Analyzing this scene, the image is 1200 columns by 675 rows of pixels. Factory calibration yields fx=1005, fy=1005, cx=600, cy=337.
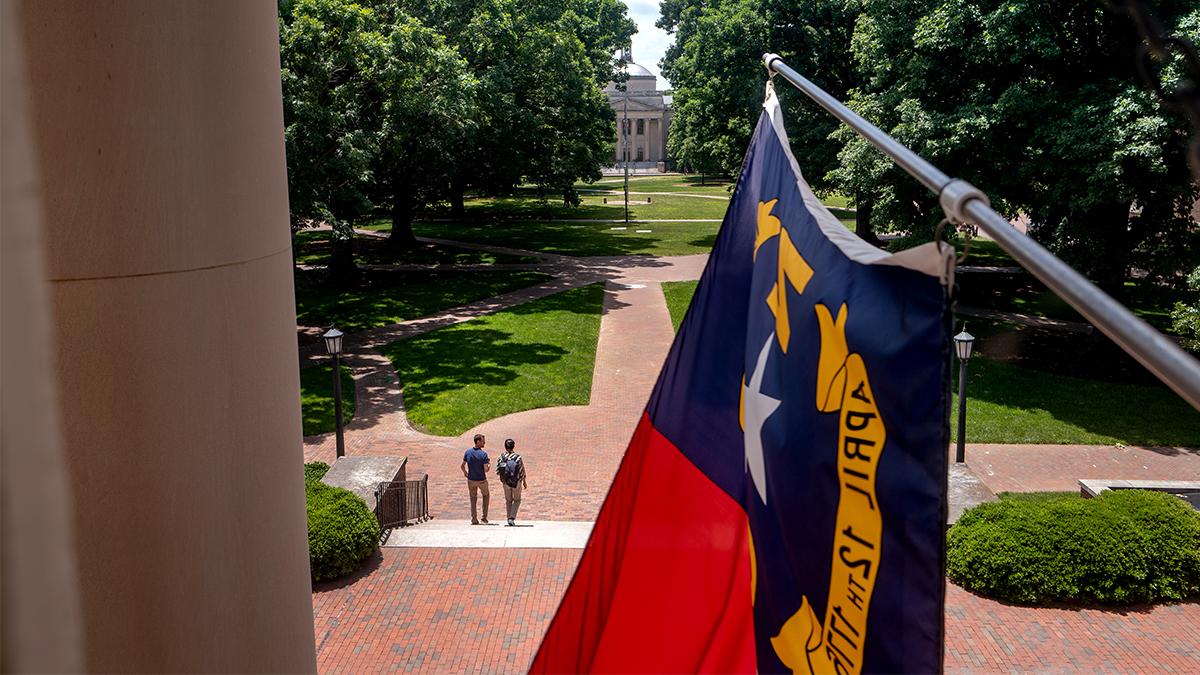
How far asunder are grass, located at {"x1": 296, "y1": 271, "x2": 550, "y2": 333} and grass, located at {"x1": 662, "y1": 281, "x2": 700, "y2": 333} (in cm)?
473

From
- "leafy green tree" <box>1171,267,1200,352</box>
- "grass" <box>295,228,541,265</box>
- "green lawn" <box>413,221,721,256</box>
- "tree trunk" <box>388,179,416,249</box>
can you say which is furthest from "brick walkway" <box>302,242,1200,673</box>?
"green lawn" <box>413,221,721,256</box>

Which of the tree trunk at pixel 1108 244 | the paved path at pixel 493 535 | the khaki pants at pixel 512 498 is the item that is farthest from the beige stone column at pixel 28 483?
the tree trunk at pixel 1108 244

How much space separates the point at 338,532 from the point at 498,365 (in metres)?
11.7

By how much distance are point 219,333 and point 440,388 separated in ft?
57.5

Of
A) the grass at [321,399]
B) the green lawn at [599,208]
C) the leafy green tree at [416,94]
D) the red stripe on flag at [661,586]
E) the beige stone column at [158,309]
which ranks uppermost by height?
the leafy green tree at [416,94]

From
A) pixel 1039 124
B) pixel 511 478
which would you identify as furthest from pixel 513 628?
pixel 1039 124

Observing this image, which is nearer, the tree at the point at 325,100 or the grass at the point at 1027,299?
the tree at the point at 325,100

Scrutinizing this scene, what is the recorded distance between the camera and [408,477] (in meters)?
15.8

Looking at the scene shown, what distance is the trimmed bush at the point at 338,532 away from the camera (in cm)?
1180

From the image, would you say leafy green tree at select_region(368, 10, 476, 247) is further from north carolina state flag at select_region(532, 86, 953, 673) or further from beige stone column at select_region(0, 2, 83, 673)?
beige stone column at select_region(0, 2, 83, 673)

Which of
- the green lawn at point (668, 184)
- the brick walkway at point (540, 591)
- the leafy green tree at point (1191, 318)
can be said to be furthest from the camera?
the green lawn at point (668, 184)

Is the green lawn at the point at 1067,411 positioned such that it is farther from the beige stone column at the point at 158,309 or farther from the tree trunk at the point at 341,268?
the tree trunk at the point at 341,268

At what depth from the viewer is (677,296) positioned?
31547mm

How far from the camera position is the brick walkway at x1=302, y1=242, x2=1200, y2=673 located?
10305 millimetres
